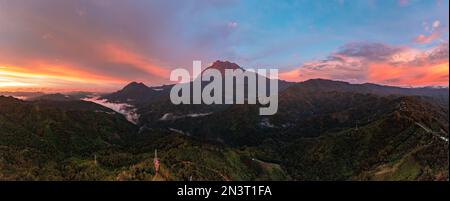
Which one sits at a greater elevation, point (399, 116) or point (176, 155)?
point (399, 116)

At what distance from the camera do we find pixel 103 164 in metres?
132

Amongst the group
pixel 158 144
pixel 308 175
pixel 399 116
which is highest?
pixel 399 116

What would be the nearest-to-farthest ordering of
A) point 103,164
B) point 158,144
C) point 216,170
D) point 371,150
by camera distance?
point 103,164 < point 216,170 < point 371,150 < point 158,144

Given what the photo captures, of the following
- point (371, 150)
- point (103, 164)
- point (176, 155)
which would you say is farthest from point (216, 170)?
point (371, 150)
